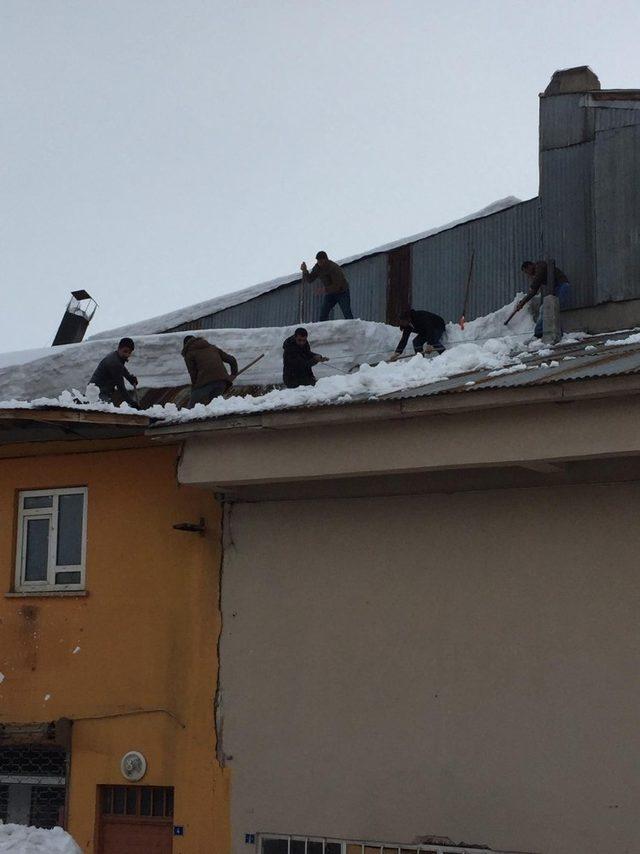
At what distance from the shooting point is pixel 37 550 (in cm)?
1157

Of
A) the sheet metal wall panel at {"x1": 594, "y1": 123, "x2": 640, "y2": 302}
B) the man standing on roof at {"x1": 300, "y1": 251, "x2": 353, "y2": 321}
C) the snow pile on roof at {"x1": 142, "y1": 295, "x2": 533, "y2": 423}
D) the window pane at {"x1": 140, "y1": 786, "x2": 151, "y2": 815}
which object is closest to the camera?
the snow pile on roof at {"x1": 142, "y1": 295, "x2": 533, "y2": 423}

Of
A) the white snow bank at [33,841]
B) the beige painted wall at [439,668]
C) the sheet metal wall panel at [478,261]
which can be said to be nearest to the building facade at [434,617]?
the beige painted wall at [439,668]

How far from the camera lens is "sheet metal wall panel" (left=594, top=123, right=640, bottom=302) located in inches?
541

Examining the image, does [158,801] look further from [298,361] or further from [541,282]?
[541,282]

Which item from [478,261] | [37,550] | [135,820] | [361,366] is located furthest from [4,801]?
[478,261]

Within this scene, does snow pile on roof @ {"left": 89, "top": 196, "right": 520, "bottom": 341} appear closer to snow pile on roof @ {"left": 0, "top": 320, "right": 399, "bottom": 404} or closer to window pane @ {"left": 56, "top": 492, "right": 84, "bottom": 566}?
snow pile on roof @ {"left": 0, "top": 320, "right": 399, "bottom": 404}

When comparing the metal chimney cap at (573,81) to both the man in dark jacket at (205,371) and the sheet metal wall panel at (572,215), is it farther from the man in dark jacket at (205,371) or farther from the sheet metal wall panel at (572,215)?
the man in dark jacket at (205,371)

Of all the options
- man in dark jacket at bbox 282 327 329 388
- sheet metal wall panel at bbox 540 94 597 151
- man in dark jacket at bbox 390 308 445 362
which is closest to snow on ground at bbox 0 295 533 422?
A: man in dark jacket at bbox 390 308 445 362

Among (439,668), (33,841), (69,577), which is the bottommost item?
(33,841)

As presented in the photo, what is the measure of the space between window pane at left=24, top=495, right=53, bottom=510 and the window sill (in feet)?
2.80

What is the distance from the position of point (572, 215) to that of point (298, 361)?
4225mm

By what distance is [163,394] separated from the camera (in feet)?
46.6

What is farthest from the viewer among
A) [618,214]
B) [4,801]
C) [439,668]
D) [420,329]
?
[618,214]

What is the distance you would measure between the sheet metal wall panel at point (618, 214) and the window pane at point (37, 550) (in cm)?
698
